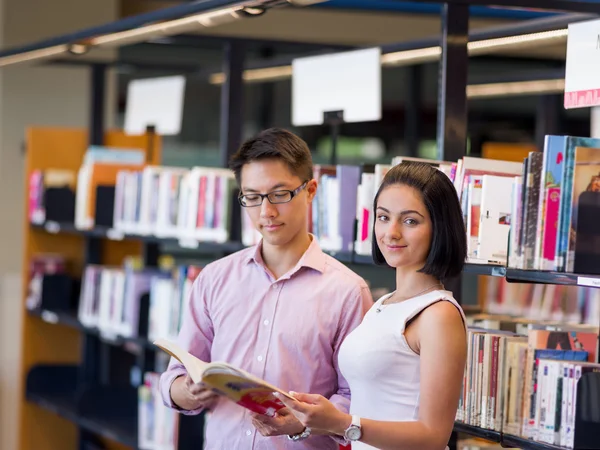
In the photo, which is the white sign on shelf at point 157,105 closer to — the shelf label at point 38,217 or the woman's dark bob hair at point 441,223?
the shelf label at point 38,217

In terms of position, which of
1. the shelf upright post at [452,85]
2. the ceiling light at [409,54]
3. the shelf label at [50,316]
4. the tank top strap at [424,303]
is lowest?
the shelf label at [50,316]

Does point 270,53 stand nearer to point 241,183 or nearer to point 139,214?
point 139,214

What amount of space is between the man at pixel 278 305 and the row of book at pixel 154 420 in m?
2.15

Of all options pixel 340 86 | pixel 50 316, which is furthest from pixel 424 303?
pixel 50 316

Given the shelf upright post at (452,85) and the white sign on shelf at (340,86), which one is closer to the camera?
the shelf upright post at (452,85)

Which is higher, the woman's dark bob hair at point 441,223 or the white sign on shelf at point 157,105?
the white sign on shelf at point 157,105

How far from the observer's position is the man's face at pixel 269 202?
8.54 feet

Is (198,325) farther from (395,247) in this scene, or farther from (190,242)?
(190,242)

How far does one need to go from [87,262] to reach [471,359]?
397 centimetres

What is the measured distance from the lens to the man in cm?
262

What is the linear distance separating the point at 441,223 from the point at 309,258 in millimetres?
560

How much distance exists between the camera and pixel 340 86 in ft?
13.3

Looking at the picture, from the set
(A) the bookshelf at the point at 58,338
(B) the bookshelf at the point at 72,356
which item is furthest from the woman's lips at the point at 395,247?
(A) the bookshelf at the point at 58,338

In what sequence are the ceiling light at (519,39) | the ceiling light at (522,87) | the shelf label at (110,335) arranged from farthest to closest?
the ceiling light at (522,87) < the shelf label at (110,335) < the ceiling light at (519,39)
